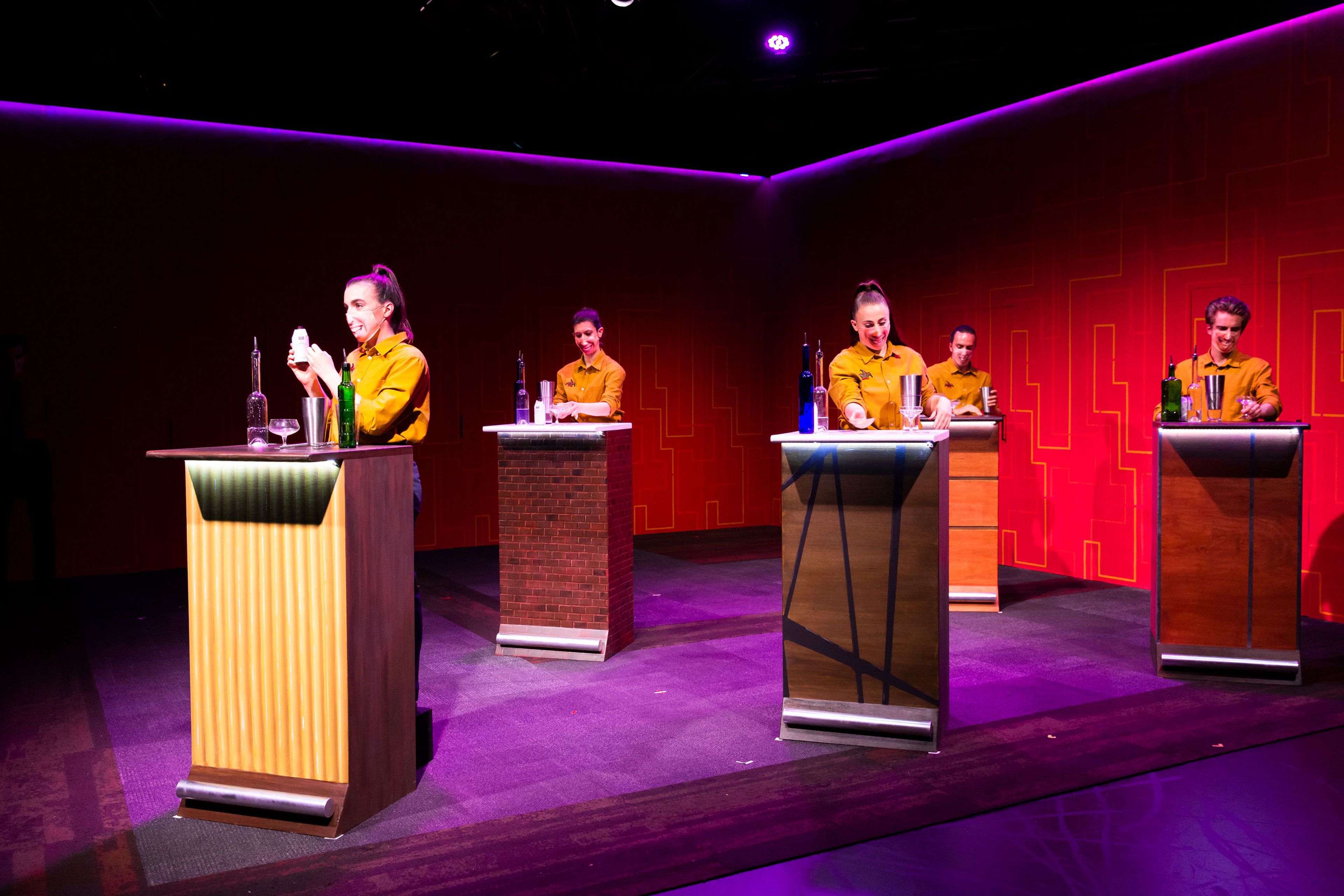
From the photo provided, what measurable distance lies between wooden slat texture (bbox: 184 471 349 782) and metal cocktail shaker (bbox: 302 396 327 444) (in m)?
0.28

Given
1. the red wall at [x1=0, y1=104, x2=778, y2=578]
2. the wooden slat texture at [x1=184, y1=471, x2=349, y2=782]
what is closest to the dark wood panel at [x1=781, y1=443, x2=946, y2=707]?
the wooden slat texture at [x1=184, y1=471, x2=349, y2=782]

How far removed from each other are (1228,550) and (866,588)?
1.91 meters

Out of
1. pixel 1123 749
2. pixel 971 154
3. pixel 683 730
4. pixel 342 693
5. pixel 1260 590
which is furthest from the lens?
pixel 971 154

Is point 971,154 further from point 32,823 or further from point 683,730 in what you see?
point 32,823

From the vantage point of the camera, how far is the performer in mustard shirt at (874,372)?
12.6 feet

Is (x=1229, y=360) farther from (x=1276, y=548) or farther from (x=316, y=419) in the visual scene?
(x=316, y=419)

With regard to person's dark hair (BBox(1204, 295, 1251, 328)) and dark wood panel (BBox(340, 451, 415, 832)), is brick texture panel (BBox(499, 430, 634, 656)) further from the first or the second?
person's dark hair (BBox(1204, 295, 1251, 328))

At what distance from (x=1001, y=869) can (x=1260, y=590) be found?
245cm

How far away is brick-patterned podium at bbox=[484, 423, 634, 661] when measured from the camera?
4613 mm

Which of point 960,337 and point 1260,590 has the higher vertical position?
point 960,337

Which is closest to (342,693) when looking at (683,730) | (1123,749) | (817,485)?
(683,730)

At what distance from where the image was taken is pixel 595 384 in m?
5.27

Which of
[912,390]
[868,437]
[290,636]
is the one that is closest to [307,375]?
[290,636]

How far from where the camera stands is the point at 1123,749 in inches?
130
